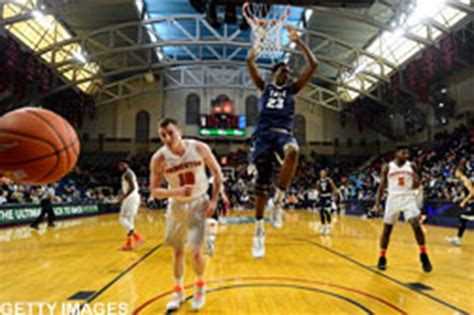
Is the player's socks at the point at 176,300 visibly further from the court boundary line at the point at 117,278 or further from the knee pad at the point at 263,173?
the knee pad at the point at 263,173

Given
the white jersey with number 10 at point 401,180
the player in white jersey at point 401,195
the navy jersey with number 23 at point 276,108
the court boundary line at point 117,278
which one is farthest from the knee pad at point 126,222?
the white jersey with number 10 at point 401,180

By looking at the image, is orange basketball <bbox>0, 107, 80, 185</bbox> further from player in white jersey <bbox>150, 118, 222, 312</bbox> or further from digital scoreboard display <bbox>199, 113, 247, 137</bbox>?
digital scoreboard display <bbox>199, 113, 247, 137</bbox>

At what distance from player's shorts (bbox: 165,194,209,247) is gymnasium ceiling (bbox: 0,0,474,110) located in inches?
496

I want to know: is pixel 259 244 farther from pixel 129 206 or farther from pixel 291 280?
pixel 129 206

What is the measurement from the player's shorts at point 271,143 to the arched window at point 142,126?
2611 centimetres

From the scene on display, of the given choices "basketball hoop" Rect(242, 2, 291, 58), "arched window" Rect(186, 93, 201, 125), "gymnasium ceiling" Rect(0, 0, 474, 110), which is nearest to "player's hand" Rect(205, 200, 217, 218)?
"basketball hoop" Rect(242, 2, 291, 58)

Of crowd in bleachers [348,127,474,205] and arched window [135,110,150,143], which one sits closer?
crowd in bleachers [348,127,474,205]

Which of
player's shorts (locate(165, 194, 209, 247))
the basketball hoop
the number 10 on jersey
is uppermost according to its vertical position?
the basketball hoop

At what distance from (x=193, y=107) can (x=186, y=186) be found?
87.6 ft

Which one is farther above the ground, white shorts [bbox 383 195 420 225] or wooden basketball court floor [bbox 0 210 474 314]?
white shorts [bbox 383 195 420 225]

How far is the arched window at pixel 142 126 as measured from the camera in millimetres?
29330

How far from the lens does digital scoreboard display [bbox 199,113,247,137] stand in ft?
90.2

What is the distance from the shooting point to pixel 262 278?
4.69 metres

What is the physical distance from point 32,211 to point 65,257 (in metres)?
6.73
